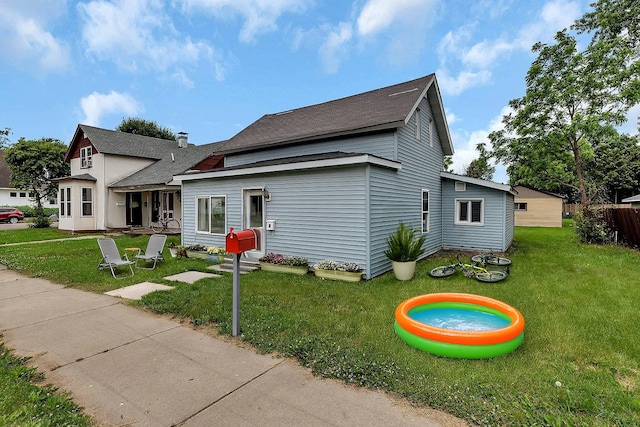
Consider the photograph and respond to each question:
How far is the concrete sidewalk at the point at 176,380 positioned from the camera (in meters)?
2.76

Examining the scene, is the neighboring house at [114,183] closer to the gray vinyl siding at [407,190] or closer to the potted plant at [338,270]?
the gray vinyl siding at [407,190]

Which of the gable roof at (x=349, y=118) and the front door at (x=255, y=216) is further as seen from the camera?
the front door at (x=255, y=216)

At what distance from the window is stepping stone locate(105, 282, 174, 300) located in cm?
1603

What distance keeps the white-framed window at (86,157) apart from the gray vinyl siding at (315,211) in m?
15.8

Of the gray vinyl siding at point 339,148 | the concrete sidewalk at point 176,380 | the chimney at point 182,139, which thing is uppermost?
the chimney at point 182,139

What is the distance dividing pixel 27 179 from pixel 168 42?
1823cm

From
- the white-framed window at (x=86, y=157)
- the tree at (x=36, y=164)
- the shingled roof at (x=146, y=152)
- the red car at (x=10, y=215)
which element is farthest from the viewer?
the red car at (x=10, y=215)

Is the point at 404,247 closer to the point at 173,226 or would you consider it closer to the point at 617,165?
the point at 173,226

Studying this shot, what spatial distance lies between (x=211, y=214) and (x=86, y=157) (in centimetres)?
1556

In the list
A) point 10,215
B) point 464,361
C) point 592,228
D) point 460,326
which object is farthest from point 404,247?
point 10,215

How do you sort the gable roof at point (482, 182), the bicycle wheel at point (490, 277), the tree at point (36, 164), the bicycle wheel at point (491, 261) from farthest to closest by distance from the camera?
1. the tree at point (36, 164)
2. the gable roof at point (482, 182)
3. the bicycle wheel at point (491, 261)
4. the bicycle wheel at point (490, 277)

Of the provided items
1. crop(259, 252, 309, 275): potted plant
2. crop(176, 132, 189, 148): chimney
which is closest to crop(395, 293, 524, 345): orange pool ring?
crop(259, 252, 309, 275): potted plant

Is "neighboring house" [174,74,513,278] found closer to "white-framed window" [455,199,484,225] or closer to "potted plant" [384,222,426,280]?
"white-framed window" [455,199,484,225]

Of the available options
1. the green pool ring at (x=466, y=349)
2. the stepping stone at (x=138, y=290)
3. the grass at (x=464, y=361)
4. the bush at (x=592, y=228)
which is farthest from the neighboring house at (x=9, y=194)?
the bush at (x=592, y=228)
